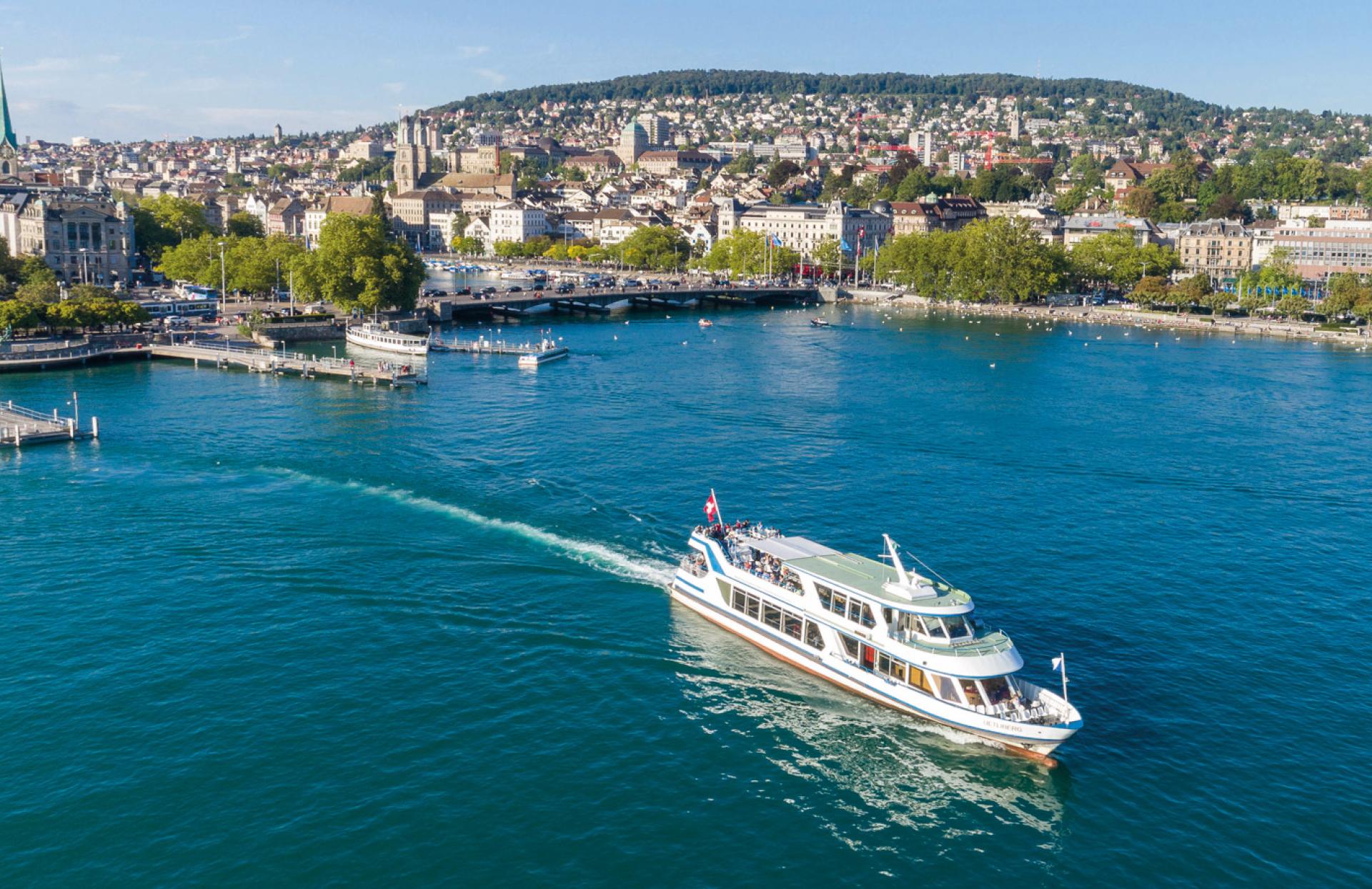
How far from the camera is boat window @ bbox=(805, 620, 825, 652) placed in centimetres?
2681

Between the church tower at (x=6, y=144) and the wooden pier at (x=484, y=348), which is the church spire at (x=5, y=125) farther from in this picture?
the wooden pier at (x=484, y=348)

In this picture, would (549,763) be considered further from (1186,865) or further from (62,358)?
(62,358)

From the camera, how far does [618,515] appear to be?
123 ft

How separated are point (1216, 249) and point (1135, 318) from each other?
32.5 meters

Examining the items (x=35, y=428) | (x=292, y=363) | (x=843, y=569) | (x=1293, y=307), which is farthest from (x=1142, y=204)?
(x=843, y=569)

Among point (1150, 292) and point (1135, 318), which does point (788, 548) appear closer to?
point (1135, 318)

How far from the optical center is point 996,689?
2419 cm

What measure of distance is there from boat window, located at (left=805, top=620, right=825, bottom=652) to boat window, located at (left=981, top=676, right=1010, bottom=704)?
13.1ft

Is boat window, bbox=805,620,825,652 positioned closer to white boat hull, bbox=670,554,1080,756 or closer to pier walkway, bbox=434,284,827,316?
white boat hull, bbox=670,554,1080,756

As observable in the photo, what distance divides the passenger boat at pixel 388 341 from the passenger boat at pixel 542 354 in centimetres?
669

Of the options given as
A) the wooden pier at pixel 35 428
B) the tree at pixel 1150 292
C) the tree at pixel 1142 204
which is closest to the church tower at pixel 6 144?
the wooden pier at pixel 35 428

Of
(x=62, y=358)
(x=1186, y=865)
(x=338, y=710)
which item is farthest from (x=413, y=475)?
(x=62, y=358)

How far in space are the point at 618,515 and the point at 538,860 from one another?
1844cm

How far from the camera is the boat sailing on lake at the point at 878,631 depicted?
23844 millimetres
